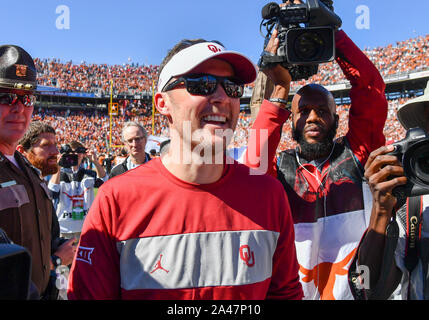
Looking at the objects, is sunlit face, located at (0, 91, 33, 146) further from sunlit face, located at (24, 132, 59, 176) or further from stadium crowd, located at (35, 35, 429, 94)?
stadium crowd, located at (35, 35, 429, 94)

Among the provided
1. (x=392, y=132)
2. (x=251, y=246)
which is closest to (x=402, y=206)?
(x=251, y=246)

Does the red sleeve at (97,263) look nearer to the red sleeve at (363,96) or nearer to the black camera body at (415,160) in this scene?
the black camera body at (415,160)

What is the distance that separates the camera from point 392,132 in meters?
27.6

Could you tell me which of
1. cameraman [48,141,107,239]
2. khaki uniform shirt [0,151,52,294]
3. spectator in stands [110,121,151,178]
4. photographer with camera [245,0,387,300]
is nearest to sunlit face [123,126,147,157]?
spectator in stands [110,121,151,178]

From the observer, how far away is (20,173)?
2.19m

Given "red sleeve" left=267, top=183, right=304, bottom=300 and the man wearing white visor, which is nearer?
the man wearing white visor

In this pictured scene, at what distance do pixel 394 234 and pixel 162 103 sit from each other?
1341 millimetres

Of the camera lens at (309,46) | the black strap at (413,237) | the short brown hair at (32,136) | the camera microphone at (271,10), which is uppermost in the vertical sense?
the camera microphone at (271,10)

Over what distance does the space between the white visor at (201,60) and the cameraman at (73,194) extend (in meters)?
4.26

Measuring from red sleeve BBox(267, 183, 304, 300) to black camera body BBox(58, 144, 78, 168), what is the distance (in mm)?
4525

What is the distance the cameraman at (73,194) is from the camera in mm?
5332

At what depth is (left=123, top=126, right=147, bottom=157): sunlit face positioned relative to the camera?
5.17 metres

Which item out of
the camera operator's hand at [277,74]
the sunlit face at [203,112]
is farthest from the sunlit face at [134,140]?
the sunlit face at [203,112]

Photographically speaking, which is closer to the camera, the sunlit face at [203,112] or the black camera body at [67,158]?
the sunlit face at [203,112]
